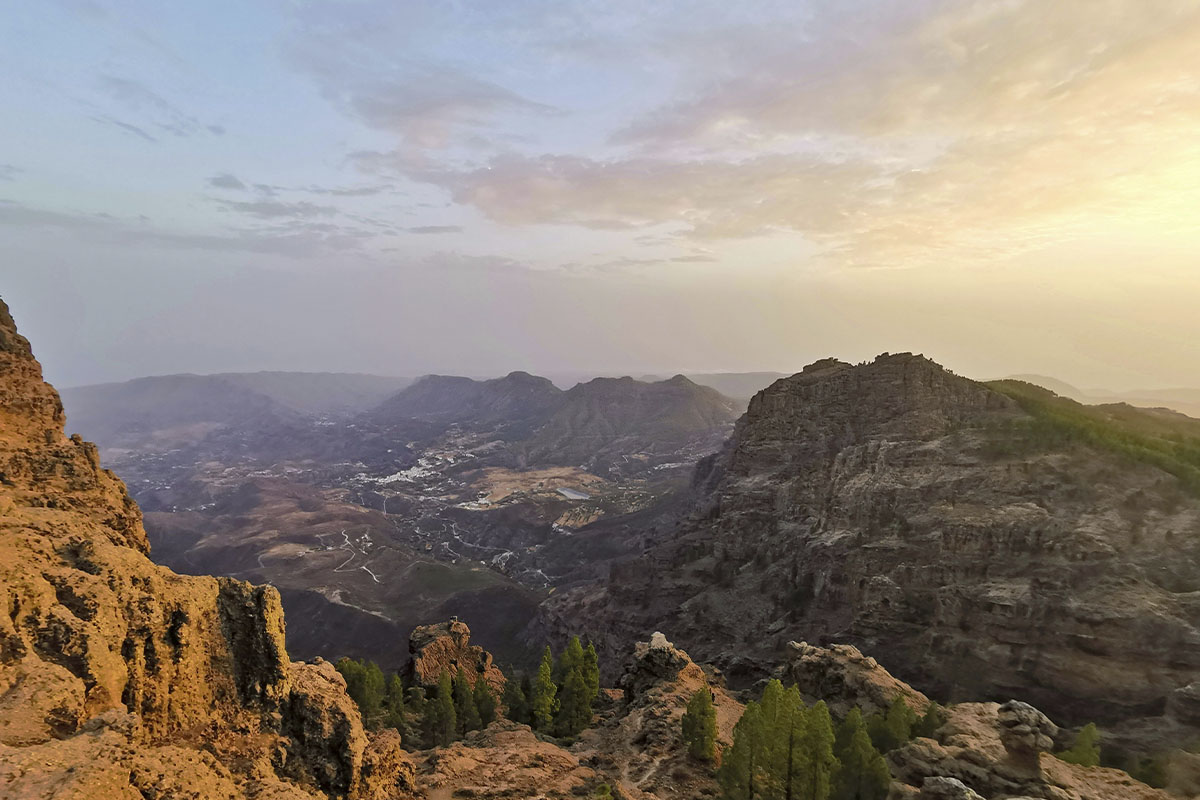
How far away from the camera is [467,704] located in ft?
190

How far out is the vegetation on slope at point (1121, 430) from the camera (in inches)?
2422

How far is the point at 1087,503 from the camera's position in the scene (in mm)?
60625

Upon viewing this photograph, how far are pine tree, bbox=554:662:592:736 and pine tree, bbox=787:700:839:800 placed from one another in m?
29.3

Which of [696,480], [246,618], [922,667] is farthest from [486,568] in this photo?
[246,618]

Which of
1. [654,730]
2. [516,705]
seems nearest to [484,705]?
[516,705]

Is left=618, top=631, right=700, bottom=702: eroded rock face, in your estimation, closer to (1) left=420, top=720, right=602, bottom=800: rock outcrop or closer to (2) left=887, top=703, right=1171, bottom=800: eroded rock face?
(1) left=420, top=720, right=602, bottom=800: rock outcrop

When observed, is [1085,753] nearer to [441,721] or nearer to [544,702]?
[544,702]

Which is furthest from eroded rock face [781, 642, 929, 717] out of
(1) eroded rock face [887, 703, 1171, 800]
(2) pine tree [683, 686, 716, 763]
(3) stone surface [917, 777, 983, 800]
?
(3) stone surface [917, 777, 983, 800]

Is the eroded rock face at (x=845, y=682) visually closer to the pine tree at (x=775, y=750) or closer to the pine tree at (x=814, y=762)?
the pine tree at (x=814, y=762)

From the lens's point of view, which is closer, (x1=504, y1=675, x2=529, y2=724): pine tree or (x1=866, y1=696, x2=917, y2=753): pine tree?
(x1=866, y1=696, x2=917, y2=753): pine tree

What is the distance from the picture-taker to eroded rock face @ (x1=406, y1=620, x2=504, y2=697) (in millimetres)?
69250

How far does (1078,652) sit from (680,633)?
4712 centimetres

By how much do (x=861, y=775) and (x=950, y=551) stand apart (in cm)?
4135

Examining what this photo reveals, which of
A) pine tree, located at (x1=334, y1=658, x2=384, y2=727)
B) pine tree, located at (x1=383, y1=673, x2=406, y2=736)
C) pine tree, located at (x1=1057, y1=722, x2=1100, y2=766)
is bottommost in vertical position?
pine tree, located at (x1=383, y1=673, x2=406, y2=736)
